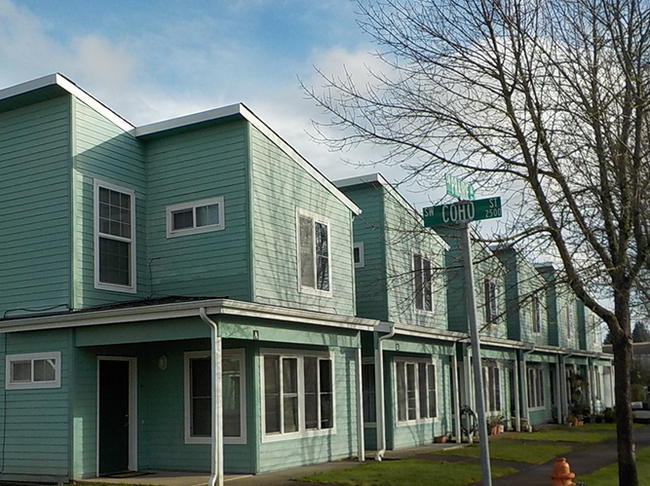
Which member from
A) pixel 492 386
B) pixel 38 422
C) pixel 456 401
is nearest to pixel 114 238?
pixel 38 422

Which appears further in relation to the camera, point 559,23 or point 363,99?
point 363,99

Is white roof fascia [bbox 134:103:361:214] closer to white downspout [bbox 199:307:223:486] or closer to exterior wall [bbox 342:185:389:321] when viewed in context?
exterior wall [bbox 342:185:389:321]

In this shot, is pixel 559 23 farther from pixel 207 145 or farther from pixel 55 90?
pixel 55 90

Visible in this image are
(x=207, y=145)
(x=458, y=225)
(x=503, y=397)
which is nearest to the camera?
(x=458, y=225)

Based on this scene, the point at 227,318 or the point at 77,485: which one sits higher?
the point at 227,318

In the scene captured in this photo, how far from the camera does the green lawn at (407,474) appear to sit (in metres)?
14.5

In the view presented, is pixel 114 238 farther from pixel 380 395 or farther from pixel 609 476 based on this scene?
pixel 609 476

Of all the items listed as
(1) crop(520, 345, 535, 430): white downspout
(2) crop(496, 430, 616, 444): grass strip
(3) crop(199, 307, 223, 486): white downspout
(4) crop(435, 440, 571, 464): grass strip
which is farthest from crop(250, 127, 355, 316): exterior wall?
(1) crop(520, 345, 535, 430): white downspout

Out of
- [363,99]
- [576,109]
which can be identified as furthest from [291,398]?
[576,109]

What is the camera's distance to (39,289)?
15.6 m

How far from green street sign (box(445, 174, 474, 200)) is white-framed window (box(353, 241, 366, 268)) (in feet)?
45.5

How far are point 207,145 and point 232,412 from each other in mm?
5271

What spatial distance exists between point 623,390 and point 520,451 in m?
7.79

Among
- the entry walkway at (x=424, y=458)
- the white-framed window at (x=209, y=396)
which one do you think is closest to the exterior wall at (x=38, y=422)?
the entry walkway at (x=424, y=458)
